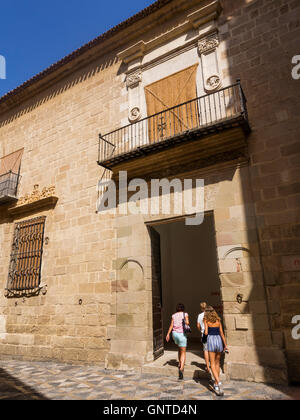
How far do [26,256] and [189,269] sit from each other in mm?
5116

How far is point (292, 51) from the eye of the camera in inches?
217

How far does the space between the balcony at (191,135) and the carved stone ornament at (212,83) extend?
0.46ft

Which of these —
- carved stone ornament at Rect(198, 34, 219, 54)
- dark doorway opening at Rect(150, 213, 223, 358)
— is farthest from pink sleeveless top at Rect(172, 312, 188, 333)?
carved stone ornament at Rect(198, 34, 219, 54)

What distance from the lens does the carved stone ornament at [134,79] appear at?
7.52m

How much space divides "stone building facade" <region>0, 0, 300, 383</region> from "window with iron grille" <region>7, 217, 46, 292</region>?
5 centimetres

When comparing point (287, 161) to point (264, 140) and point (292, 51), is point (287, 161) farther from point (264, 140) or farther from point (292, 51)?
point (292, 51)

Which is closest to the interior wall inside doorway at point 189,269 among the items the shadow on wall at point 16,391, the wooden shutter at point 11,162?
the shadow on wall at point 16,391

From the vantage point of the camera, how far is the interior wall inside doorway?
9.06 metres

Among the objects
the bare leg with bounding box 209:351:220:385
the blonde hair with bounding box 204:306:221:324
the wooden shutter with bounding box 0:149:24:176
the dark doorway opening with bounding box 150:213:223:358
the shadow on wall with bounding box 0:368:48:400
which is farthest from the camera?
the wooden shutter with bounding box 0:149:24:176

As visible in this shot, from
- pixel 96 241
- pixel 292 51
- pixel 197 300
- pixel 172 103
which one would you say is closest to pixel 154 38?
pixel 172 103

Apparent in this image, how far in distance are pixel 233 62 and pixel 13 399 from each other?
7196 millimetres

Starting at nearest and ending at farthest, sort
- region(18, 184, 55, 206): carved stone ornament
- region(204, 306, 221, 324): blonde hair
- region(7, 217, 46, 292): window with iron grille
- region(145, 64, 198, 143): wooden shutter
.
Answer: region(204, 306, 221, 324): blonde hair → region(145, 64, 198, 143): wooden shutter → region(7, 217, 46, 292): window with iron grille → region(18, 184, 55, 206): carved stone ornament

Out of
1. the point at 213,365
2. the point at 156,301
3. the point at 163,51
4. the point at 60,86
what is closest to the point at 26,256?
the point at 156,301

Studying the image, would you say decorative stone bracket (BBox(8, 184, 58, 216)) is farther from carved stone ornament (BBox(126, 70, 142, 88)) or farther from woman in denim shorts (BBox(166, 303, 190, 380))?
woman in denim shorts (BBox(166, 303, 190, 380))
